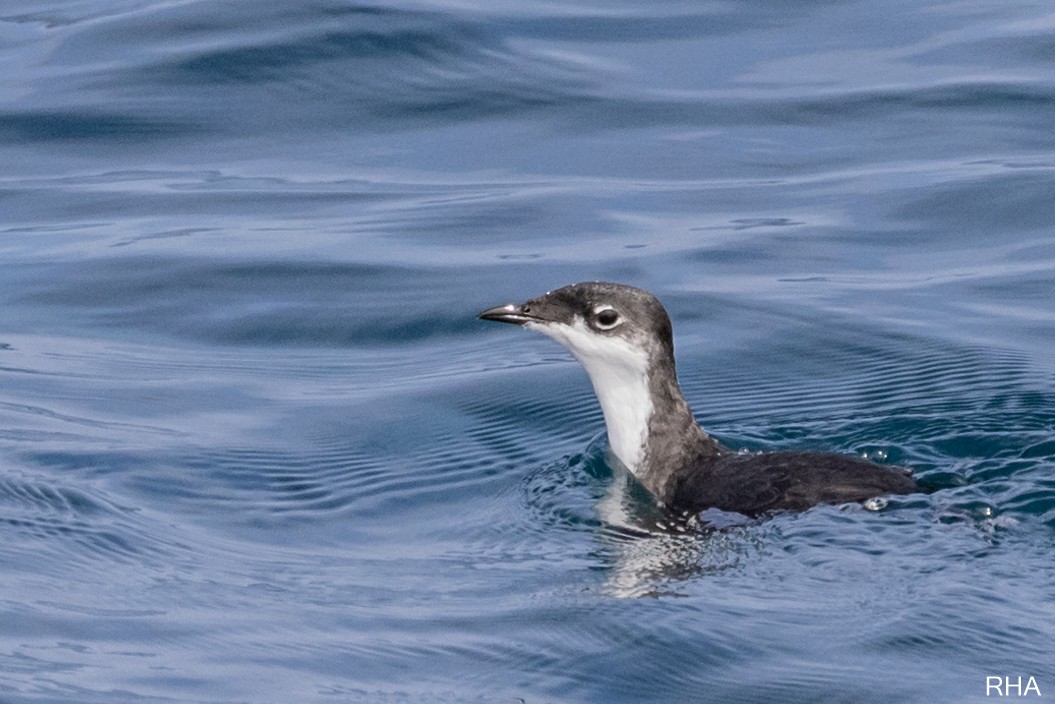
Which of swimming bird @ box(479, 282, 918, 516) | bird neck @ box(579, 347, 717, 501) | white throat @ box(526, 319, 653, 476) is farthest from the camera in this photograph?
bird neck @ box(579, 347, 717, 501)

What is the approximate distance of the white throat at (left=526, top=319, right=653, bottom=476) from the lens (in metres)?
9.23

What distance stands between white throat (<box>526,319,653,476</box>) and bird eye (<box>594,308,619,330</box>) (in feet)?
0.22

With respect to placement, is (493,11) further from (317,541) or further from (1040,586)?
(1040,586)

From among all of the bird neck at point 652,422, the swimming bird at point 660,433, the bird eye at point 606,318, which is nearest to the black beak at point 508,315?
the swimming bird at point 660,433

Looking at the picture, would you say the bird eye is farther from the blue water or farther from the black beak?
the blue water

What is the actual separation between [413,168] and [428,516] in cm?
719

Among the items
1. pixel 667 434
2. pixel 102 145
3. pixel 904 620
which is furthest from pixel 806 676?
pixel 102 145

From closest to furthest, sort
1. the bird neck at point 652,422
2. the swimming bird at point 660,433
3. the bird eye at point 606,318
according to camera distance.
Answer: the swimming bird at point 660,433 → the bird eye at point 606,318 → the bird neck at point 652,422

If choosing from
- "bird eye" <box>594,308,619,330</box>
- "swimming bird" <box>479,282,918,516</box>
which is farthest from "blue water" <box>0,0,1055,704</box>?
"bird eye" <box>594,308,619,330</box>

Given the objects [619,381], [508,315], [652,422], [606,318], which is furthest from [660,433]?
[508,315]

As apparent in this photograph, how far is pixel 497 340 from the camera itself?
12.1 metres

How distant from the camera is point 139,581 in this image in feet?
26.4

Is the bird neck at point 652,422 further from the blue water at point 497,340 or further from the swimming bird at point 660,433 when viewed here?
the blue water at point 497,340

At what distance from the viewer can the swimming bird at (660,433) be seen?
27.8 feet
